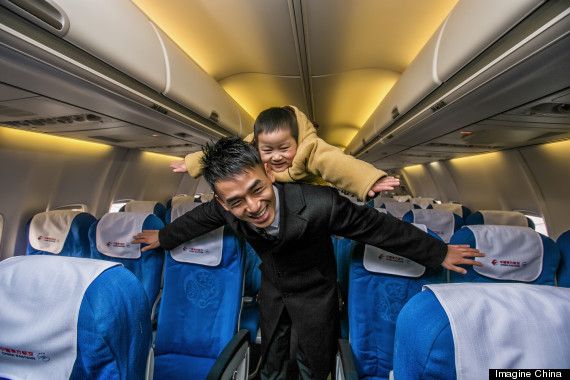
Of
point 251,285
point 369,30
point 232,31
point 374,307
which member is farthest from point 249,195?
point 369,30

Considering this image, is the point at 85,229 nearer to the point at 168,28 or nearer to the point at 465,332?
the point at 168,28

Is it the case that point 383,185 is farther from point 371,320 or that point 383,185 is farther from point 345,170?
point 371,320

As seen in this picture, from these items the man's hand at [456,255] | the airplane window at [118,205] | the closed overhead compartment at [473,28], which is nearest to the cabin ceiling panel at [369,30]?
the closed overhead compartment at [473,28]

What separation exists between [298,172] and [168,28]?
2046 mm

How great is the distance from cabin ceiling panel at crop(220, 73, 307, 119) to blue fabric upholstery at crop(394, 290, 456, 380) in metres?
3.35

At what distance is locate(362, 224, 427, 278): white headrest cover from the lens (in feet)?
5.18

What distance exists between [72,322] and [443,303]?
115 centimetres

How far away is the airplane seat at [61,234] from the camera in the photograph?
262cm

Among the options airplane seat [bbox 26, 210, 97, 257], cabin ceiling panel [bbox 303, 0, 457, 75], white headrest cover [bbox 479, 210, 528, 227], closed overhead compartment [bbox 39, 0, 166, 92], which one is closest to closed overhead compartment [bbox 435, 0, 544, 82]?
cabin ceiling panel [bbox 303, 0, 457, 75]

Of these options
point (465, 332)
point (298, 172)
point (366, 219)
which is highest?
point (298, 172)

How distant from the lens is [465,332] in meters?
0.72

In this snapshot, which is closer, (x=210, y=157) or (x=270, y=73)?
(x=210, y=157)

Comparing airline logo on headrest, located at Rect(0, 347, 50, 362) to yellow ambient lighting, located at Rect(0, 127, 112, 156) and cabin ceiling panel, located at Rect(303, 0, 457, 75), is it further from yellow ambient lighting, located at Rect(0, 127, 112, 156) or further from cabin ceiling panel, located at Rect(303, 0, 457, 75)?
yellow ambient lighting, located at Rect(0, 127, 112, 156)

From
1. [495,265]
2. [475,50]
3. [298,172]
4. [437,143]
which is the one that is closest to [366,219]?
[298,172]
